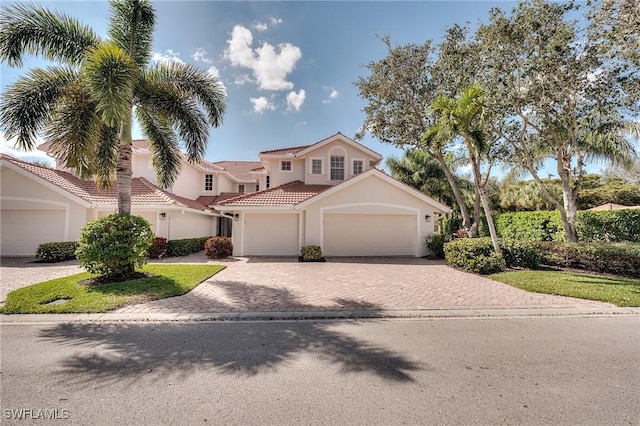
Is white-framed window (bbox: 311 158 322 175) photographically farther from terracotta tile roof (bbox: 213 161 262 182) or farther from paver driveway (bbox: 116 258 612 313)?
terracotta tile roof (bbox: 213 161 262 182)

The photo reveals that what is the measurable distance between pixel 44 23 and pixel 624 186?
4718cm

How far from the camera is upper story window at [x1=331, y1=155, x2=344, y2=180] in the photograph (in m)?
18.3

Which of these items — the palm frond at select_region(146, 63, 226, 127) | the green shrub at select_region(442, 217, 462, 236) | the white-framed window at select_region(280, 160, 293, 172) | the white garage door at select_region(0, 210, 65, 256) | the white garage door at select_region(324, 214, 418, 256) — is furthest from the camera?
the green shrub at select_region(442, 217, 462, 236)

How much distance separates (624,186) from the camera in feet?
95.6

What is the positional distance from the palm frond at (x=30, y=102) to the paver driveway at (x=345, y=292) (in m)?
6.66

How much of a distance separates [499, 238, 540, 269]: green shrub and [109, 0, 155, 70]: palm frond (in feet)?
53.7

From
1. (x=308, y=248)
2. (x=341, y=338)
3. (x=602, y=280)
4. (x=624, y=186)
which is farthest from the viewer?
(x=624, y=186)

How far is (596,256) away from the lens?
417 inches

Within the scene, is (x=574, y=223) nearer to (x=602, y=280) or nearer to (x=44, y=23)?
(x=602, y=280)

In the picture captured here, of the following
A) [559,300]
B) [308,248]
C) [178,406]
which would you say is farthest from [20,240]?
[559,300]

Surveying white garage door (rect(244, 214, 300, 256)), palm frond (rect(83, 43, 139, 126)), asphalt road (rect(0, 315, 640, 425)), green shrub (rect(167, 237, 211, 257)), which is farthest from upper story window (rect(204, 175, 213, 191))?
asphalt road (rect(0, 315, 640, 425))

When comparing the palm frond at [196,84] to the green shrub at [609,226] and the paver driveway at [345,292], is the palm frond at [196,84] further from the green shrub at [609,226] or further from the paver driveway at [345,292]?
the green shrub at [609,226]

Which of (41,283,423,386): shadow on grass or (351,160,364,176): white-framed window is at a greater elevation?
(351,160,364,176): white-framed window

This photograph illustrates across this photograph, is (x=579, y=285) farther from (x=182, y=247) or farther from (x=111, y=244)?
(x=182, y=247)
